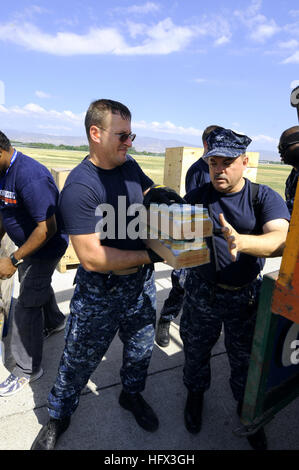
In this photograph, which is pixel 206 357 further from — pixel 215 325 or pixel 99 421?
pixel 99 421

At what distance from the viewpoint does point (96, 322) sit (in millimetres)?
1914

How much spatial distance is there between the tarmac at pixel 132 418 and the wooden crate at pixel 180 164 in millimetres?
2907

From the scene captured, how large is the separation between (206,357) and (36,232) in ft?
5.40

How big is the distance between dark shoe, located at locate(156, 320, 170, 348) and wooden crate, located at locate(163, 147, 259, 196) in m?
2.36

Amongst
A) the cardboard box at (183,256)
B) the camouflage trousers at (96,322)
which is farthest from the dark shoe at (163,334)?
the cardboard box at (183,256)

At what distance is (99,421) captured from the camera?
2.24 meters

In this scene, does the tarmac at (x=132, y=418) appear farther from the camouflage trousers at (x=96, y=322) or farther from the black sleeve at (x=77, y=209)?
the black sleeve at (x=77, y=209)

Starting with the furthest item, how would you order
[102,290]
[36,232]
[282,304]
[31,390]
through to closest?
[31,390] → [36,232] → [102,290] → [282,304]

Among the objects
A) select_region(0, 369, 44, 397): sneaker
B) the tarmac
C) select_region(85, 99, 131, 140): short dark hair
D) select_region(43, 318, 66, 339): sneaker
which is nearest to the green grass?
select_region(43, 318, 66, 339): sneaker

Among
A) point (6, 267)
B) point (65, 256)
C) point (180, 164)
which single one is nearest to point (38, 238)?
point (6, 267)

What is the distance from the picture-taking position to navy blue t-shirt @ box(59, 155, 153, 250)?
5.52ft

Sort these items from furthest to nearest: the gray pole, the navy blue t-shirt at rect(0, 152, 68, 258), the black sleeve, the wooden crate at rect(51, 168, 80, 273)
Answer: the wooden crate at rect(51, 168, 80, 273) → the navy blue t-shirt at rect(0, 152, 68, 258) → the black sleeve → the gray pole

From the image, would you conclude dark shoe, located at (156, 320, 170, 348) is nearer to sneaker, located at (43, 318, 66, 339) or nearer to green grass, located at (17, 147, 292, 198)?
sneaker, located at (43, 318, 66, 339)
